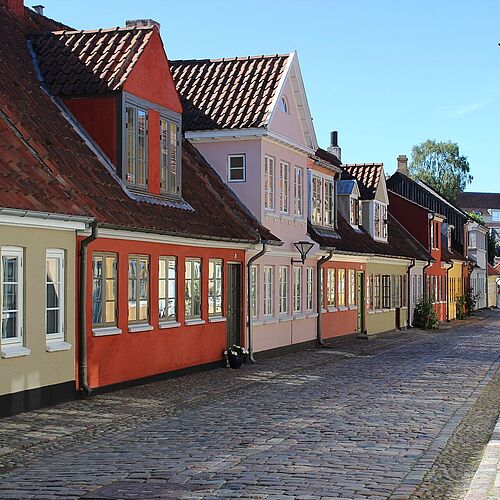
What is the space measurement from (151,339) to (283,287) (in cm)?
961

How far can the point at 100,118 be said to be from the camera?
18578 mm

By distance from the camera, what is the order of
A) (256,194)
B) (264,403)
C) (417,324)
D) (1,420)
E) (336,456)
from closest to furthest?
(336,456), (1,420), (264,403), (256,194), (417,324)

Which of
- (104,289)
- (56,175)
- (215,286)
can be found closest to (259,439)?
(104,289)

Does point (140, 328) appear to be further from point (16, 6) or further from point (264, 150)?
point (264, 150)

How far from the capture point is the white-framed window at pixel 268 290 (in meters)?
25.9

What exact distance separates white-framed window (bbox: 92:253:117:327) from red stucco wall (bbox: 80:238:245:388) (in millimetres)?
125

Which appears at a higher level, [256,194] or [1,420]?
[256,194]

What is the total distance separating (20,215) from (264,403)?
4677 millimetres

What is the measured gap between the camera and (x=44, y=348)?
14367 millimetres

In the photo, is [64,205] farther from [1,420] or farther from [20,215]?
[1,420]

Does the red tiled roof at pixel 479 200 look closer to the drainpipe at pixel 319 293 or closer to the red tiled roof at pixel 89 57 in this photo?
the drainpipe at pixel 319 293

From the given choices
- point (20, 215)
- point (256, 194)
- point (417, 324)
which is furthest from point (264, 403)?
point (417, 324)

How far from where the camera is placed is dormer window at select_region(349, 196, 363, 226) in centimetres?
3800

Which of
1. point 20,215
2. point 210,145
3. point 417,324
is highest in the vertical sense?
point 210,145
